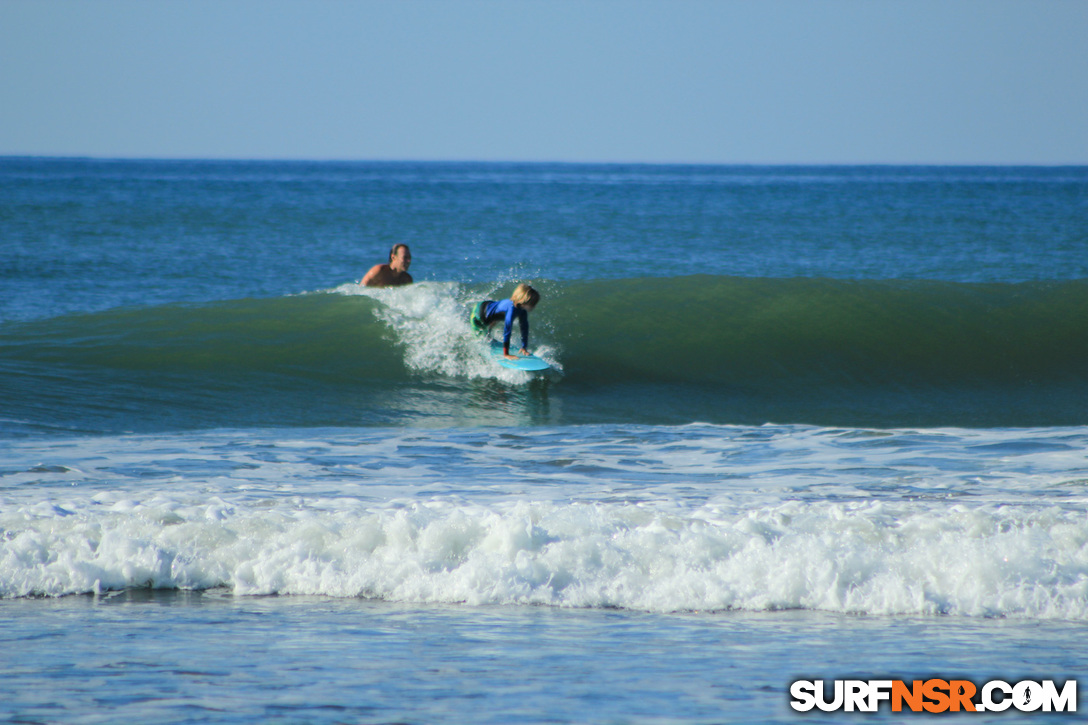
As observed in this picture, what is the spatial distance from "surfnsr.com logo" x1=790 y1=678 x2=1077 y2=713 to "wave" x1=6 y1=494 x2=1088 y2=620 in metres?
1.17

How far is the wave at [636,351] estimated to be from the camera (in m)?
11.3

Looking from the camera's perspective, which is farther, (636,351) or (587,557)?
(636,351)

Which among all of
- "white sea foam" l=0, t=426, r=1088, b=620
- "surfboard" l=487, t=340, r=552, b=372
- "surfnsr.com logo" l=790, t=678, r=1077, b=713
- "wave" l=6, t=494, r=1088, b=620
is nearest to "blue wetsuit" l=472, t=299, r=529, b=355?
"surfboard" l=487, t=340, r=552, b=372

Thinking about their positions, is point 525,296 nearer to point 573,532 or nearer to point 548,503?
point 548,503

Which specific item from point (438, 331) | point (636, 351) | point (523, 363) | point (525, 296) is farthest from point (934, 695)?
point (438, 331)

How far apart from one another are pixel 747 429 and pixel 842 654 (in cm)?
545

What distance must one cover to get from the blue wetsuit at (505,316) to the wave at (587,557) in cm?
581

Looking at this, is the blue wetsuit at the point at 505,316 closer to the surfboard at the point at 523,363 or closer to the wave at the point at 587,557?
the surfboard at the point at 523,363

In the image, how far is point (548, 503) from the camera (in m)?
6.16

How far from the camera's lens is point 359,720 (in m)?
3.46

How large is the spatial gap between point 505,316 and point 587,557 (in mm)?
6729

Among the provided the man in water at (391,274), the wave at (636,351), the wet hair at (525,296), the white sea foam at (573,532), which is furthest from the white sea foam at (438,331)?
the white sea foam at (573,532)

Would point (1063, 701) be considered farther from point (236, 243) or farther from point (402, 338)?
point (236, 243)

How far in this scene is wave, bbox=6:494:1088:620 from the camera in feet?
16.8
